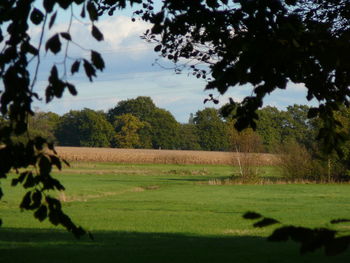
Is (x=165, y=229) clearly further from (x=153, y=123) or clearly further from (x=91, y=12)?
(x=153, y=123)

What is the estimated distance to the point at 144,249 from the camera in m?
12.9

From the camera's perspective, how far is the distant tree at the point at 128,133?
11088 cm

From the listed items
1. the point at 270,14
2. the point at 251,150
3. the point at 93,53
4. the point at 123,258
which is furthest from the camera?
the point at 251,150

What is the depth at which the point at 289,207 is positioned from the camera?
98.8 ft

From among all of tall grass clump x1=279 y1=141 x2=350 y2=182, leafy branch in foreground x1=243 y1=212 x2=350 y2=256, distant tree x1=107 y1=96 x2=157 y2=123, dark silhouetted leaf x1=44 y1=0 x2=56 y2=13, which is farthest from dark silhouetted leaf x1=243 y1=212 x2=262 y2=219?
distant tree x1=107 y1=96 x2=157 y2=123

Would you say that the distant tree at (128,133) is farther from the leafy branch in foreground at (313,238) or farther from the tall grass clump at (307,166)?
the leafy branch in foreground at (313,238)

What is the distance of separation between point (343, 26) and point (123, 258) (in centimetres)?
542

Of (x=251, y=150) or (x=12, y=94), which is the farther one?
(x=251, y=150)

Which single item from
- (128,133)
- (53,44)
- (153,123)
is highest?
(153,123)

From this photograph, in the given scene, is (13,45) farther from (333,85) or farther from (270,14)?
(333,85)

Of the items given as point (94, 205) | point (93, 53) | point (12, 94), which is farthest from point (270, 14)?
point (94, 205)

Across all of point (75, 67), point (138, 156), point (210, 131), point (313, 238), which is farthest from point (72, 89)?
point (210, 131)

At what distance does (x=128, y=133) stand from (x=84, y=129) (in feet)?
24.1

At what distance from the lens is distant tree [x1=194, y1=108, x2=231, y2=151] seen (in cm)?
11488
